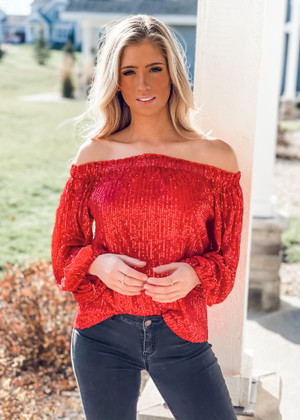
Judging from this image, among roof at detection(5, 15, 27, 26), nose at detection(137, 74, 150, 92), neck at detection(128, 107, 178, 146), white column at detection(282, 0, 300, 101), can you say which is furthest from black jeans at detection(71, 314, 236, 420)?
roof at detection(5, 15, 27, 26)

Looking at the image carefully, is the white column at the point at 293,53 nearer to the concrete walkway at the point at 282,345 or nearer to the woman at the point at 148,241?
the concrete walkway at the point at 282,345

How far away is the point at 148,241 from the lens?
5.57 ft

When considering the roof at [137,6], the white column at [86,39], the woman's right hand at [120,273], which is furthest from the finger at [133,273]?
the white column at [86,39]

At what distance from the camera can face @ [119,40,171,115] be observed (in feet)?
5.64

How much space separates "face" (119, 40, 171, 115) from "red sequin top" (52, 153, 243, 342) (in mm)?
169

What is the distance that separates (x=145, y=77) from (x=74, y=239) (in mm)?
586

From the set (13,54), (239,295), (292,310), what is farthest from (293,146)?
(13,54)

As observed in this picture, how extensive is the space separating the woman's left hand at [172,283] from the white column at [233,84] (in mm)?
515

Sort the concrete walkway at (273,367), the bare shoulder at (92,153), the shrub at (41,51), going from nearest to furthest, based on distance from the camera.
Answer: the bare shoulder at (92,153) → the concrete walkway at (273,367) → the shrub at (41,51)

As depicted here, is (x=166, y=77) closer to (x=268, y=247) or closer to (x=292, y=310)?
(x=268, y=247)

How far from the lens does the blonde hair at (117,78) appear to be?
172cm

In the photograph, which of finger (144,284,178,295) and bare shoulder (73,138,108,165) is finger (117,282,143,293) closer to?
finger (144,284,178,295)

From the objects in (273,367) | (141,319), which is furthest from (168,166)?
(273,367)

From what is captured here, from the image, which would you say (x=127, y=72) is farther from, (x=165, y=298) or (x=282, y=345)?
(x=282, y=345)
